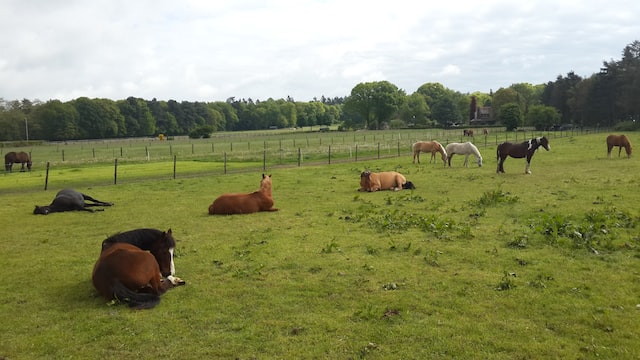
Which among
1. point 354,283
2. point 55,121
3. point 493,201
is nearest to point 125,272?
point 354,283

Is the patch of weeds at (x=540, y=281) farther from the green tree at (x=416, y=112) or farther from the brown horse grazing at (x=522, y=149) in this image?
the green tree at (x=416, y=112)

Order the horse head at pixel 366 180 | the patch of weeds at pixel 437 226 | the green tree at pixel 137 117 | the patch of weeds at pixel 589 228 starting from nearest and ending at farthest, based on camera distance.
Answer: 1. the patch of weeds at pixel 589 228
2. the patch of weeds at pixel 437 226
3. the horse head at pixel 366 180
4. the green tree at pixel 137 117

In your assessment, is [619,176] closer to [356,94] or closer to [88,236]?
[88,236]

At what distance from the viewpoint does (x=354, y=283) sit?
23.8ft

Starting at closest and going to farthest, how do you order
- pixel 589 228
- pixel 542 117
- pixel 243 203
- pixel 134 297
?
pixel 134 297 < pixel 589 228 < pixel 243 203 < pixel 542 117

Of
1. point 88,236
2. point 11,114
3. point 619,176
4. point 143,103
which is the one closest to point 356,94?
point 143,103

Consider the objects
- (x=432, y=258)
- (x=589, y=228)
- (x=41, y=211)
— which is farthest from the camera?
(x=41, y=211)

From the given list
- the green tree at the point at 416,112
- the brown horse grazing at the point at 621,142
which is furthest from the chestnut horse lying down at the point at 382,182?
the green tree at the point at 416,112

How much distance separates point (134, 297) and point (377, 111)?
11767 cm

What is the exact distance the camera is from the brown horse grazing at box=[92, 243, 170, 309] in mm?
6609

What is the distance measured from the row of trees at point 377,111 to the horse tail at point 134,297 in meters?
81.8

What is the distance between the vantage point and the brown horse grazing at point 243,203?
44.1 feet

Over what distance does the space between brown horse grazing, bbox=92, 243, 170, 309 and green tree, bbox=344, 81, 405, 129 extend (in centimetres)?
11516

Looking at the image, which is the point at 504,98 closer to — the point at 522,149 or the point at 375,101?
the point at 375,101
